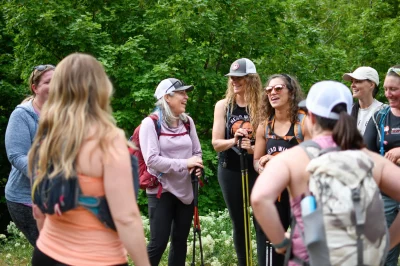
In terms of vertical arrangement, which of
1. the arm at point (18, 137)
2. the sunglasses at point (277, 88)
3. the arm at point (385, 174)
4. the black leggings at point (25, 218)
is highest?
the sunglasses at point (277, 88)

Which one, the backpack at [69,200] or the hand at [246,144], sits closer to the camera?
the backpack at [69,200]

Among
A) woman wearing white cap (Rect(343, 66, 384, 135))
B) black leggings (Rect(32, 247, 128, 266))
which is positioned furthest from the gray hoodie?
woman wearing white cap (Rect(343, 66, 384, 135))

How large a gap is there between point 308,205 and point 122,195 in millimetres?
871

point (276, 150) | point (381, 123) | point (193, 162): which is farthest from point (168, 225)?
point (381, 123)

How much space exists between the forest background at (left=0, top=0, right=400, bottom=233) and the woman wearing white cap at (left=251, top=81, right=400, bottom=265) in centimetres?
1024

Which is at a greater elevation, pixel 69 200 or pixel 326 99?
pixel 326 99

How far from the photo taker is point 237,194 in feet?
20.9

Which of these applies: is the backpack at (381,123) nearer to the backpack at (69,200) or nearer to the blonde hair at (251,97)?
the blonde hair at (251,97)

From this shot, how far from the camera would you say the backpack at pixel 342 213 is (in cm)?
302

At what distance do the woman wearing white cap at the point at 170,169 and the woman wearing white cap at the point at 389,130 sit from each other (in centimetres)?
162

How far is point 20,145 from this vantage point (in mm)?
4855

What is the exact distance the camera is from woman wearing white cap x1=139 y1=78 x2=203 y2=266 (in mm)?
6043

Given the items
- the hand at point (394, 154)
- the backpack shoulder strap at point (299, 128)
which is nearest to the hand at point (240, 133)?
the backpack shoulder strap at point (299, 128)

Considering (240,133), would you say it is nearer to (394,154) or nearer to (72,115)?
(394,154)
